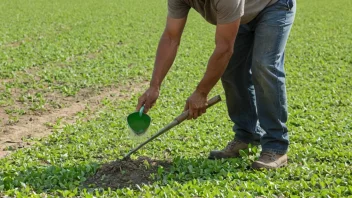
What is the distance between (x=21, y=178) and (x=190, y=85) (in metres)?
5.97

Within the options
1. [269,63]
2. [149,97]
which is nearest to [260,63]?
[269,63]

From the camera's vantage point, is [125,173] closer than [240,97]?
Yes

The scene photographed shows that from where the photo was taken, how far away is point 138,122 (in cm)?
556

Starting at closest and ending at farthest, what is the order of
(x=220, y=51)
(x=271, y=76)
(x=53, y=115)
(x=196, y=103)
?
(x=220, y=51) < (x=196, y=103) < (x=271, y=76) < (x=53, y=115)

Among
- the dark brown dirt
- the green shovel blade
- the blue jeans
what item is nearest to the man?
the blue jeans

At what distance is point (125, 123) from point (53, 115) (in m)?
1.44

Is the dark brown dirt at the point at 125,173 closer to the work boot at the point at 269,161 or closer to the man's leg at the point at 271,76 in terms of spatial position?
the work boot at the point at 269,161

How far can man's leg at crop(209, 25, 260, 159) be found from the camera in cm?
587

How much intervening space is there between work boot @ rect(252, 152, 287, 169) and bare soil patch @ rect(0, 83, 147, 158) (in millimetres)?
2900

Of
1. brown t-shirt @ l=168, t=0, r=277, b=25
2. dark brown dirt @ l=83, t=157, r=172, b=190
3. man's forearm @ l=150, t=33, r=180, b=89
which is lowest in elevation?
dark brown dirt @ l=83, t=157, r=172, b=190

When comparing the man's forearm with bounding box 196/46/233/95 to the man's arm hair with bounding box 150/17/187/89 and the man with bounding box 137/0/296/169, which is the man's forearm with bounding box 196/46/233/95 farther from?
the man's arm hair with bounding box 150/17/187/89

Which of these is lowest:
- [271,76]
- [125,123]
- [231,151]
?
[125,123]

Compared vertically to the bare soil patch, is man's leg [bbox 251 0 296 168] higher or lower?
higher

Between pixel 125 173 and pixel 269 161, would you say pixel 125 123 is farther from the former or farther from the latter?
pixel 269 161
